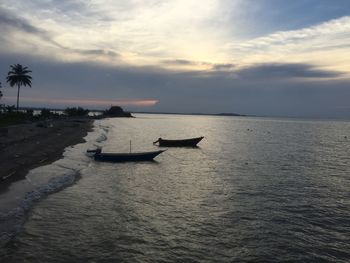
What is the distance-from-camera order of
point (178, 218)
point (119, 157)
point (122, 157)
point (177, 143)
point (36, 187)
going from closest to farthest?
point (178, 218) → point (36, 187) → point (119, 157) → point (122, 157) → point (177, 143)

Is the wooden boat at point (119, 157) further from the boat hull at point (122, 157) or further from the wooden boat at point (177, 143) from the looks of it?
the wooden boat at point (177, 143)

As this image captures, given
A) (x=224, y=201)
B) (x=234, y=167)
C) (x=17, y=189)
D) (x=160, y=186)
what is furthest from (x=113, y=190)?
(x=234, y=167)

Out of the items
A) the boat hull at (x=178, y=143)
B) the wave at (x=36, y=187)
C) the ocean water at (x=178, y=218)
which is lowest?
the ocean water at (x=178, y=218)

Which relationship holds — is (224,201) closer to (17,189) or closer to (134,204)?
(134,204)

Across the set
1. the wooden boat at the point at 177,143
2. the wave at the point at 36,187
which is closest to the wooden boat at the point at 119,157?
the wave at the point at 36,187

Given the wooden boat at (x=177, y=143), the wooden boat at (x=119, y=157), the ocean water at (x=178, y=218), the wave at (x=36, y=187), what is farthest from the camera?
the wooden boat at (x=177, y=143)

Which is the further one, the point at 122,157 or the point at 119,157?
the point at 122,157

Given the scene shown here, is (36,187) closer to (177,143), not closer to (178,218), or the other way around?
(178,218)

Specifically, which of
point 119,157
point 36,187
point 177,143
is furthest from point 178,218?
point 177,143

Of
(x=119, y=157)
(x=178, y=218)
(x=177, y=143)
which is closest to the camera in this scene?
(x=178, y=218)

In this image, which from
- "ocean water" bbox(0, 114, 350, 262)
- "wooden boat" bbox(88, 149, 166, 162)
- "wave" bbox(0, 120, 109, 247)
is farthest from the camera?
"wooden boat" bbox(88, 149, 166, 162)

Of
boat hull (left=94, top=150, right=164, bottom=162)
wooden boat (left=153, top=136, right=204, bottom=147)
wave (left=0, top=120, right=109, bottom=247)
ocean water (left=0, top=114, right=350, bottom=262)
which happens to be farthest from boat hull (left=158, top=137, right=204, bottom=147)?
ocean water (left=0, top=114, right=350, bottom=262)

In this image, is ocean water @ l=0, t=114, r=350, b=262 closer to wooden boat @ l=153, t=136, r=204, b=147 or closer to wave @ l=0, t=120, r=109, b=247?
wave @ l=0, t=120, r=109, b=247

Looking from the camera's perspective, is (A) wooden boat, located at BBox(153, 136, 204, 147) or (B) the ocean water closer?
(B) the ocean water
